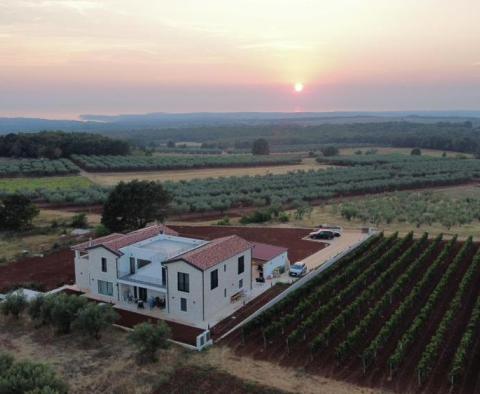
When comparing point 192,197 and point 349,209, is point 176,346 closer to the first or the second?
point 349,209

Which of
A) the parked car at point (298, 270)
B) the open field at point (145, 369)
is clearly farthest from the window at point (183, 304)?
the parked car at point (298, 270)

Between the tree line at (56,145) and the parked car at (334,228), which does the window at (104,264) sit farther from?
the tree line at (56,145)

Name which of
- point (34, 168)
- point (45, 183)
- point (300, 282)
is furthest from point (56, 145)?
point (300, 282)

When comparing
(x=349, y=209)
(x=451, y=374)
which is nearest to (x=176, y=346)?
(x=451, y=374)

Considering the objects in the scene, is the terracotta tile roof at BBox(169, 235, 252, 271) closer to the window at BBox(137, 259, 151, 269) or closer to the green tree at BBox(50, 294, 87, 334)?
the window at BBox(137, 259, 151, 269)

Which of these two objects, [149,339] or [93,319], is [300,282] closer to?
[149,339]

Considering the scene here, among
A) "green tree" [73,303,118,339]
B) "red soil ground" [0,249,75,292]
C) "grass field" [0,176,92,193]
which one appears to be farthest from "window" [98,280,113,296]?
"grass field" [0,176,92,193]
